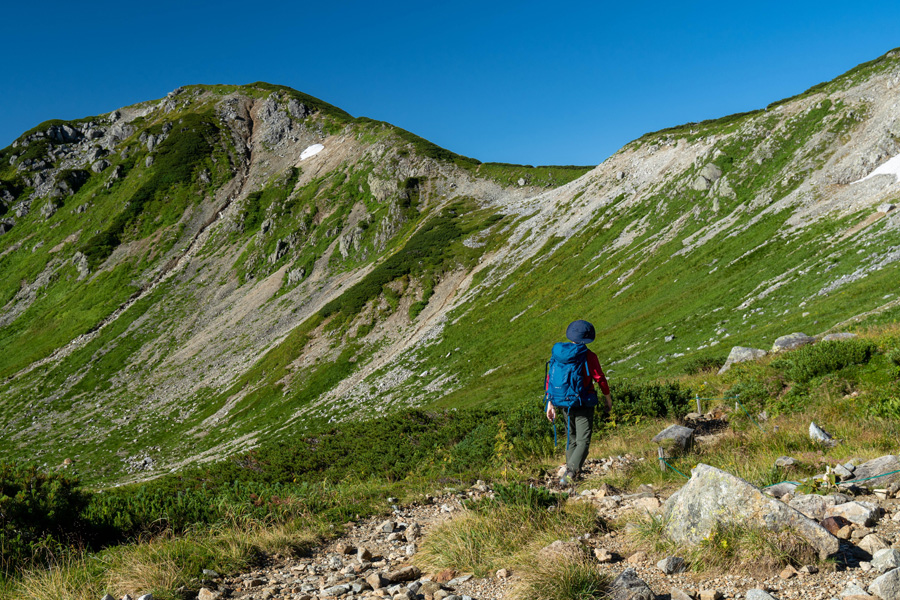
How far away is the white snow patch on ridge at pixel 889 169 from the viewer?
147 ft

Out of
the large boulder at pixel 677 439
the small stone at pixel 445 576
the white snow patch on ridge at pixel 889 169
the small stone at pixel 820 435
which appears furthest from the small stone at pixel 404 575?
the white snow patch on ridge at pixel 889 169

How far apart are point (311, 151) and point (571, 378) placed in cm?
16563

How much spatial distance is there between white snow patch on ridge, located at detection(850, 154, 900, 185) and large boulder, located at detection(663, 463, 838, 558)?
53.8 metres

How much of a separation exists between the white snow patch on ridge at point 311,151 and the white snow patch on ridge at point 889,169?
142 metres

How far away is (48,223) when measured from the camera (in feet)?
516

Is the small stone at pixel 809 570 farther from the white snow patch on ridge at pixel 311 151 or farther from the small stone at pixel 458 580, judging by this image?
the white snow patch on ridge at pixel 311 151

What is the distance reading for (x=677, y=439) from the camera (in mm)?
10922

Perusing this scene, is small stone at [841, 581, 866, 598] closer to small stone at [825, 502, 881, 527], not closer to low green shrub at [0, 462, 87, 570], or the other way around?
small stone at [825, 502, 881, 527]

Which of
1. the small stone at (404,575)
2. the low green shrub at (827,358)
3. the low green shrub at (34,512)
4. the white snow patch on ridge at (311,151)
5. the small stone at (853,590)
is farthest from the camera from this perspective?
the white snow patch on ridge at (311,151)

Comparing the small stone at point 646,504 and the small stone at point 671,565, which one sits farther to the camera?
the small stone at point 646,504

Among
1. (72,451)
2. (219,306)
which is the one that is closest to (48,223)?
(219,306)

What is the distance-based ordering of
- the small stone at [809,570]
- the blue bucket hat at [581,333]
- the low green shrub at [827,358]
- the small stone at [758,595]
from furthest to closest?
the low green shrub at [827,358]
the blue bucket hat at [581,333]
the small stone at [809,570]
the small stone at [758,595]

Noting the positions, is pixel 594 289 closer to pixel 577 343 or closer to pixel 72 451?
pixel 577 343

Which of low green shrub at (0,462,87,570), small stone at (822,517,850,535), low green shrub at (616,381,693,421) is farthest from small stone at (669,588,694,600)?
low green shrub at (616,381,693,421)
